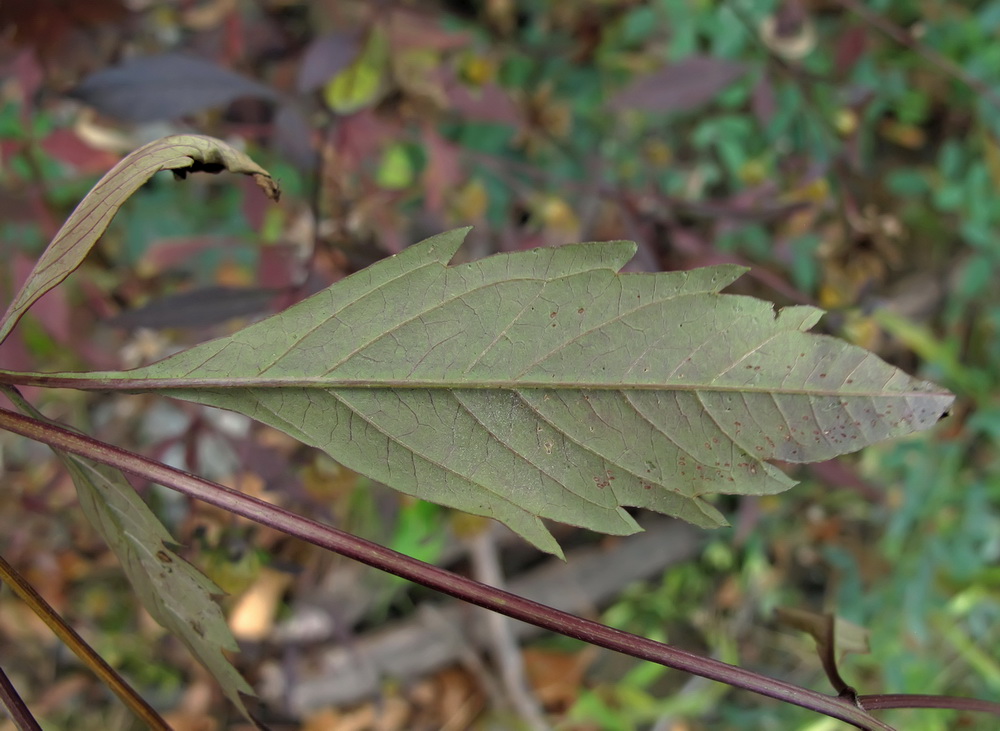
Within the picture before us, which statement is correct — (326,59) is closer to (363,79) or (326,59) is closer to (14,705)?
(363,79)

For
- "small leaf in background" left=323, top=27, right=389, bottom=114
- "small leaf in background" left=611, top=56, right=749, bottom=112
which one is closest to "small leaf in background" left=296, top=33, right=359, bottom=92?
"small leaf in background" left=323, top=27, right=389, bottom=114

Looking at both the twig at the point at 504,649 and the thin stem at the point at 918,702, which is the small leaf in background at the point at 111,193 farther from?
the twig at the point at 504,649

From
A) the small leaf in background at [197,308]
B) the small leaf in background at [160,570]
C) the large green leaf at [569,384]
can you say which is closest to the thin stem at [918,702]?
the large green leaf at [569,384]

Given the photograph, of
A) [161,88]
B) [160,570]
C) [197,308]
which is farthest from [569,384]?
[161,88]

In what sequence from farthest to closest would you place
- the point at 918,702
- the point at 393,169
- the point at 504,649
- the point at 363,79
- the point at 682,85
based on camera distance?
the point at 504,649, the point at 393,169, the point at 682,85, the point at 363,79, the point at 918,702

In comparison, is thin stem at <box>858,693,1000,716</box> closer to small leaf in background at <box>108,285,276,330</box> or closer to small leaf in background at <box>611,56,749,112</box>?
small leaf in background at <box>108,285,276,330</box>

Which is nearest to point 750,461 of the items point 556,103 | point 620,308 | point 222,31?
point 620,308
